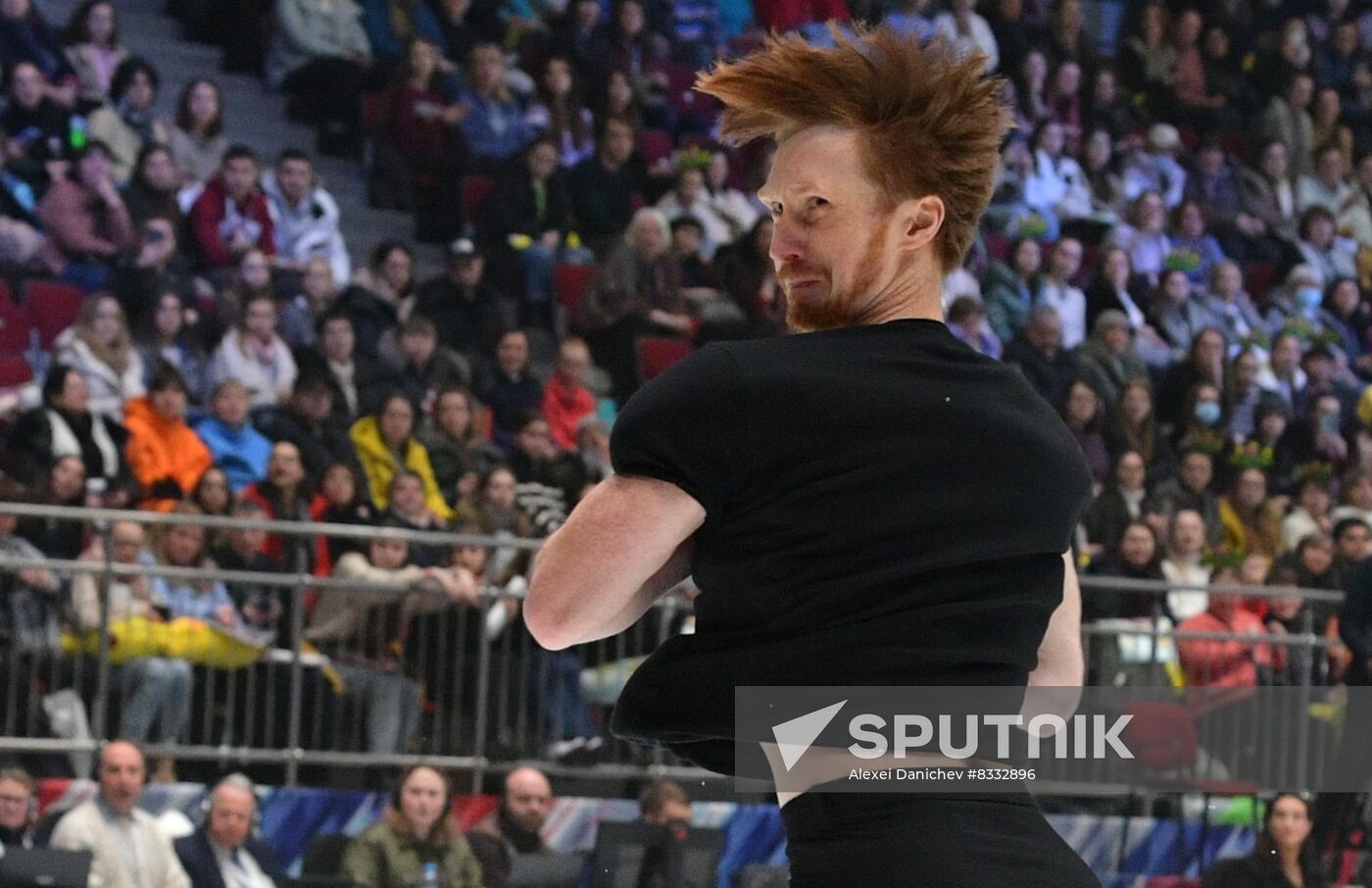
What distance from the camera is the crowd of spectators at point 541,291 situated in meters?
8.65

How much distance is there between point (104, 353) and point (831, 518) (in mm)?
7814

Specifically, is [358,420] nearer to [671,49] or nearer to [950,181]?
[671,49]

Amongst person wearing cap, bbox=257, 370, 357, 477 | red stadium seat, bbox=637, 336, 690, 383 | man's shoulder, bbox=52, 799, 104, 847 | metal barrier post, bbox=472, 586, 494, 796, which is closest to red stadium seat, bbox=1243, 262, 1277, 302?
red stadium seat, bbox=637, 336, 690, 383

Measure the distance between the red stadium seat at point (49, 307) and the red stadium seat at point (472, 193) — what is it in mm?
2803

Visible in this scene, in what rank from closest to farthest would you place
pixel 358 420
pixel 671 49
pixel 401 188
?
1. pixel 358 420
2. pixel 401 188
3. pixel 671 49

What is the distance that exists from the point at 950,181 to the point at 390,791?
6.41 m

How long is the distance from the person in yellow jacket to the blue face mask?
503 cm

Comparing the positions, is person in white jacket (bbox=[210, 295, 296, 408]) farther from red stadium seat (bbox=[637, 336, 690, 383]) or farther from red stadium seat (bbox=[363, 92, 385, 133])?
red stadium seat (bbox=[363, 92, 385, 133])

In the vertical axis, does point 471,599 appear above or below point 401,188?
below

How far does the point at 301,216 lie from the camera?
1102 cm

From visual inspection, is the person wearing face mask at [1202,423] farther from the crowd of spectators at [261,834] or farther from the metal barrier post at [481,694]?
the metal barrier post at [481,694]

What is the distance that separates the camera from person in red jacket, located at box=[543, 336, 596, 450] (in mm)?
10500

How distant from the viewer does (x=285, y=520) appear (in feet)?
28.8

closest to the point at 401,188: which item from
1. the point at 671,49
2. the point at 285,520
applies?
the point at 671,49
